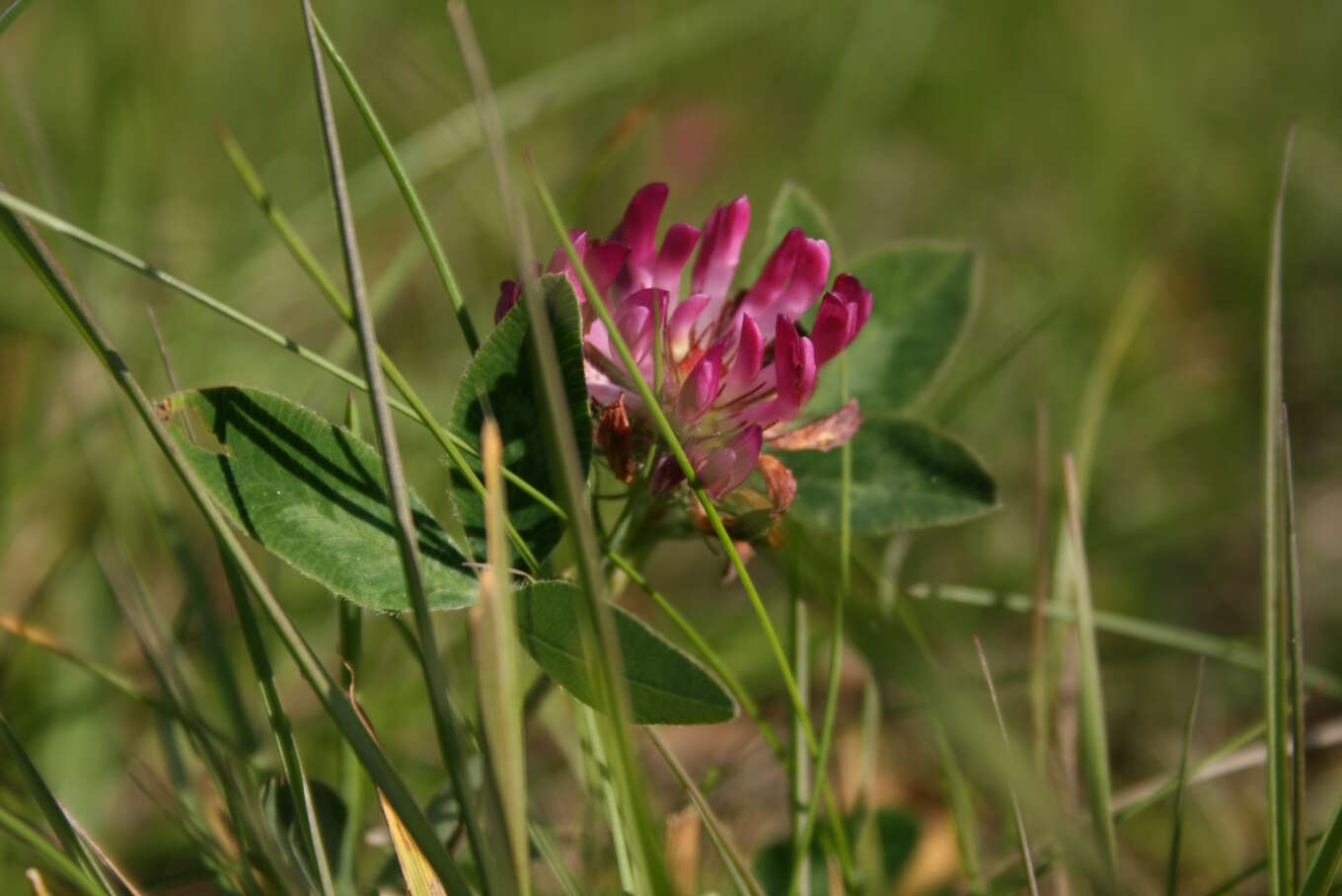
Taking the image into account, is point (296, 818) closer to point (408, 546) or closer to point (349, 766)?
point (349, 766)

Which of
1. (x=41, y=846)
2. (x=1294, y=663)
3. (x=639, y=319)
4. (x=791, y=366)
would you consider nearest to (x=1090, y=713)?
(x=1294, y=663)

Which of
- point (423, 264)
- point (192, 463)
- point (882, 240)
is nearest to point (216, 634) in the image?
point (192, 463)

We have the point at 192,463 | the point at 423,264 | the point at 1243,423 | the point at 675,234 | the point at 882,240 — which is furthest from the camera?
the point at 882,240

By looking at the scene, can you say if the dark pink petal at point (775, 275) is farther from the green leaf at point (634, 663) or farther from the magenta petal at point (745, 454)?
the green leaf at point (634, 663)

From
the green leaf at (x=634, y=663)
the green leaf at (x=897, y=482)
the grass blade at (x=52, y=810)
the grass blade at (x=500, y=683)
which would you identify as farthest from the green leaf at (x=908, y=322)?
the grass blade at (x=52, y=810)

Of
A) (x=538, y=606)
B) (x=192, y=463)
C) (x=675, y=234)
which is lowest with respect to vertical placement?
(x=538, y=606)

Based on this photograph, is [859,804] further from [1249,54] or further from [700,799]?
[1249,54]

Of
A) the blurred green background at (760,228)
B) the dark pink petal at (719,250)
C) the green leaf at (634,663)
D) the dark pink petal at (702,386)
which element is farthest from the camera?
the blurred green background at (760,228)
